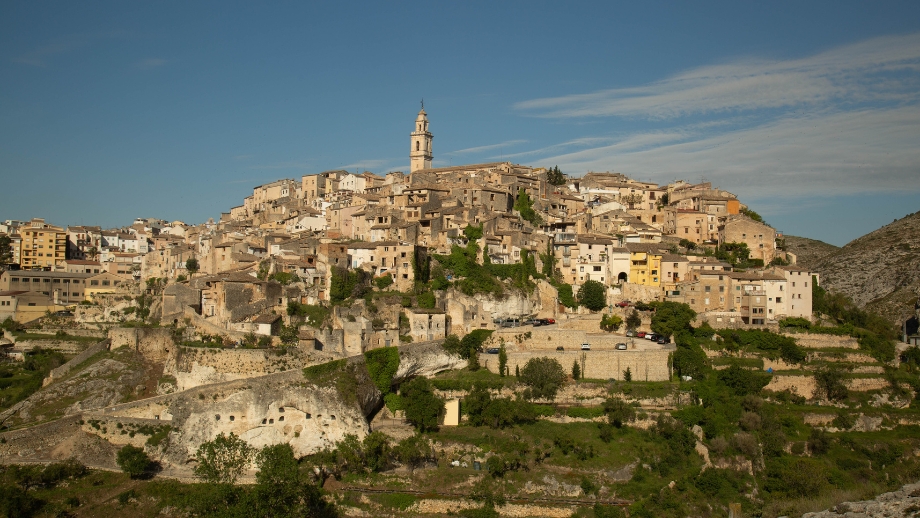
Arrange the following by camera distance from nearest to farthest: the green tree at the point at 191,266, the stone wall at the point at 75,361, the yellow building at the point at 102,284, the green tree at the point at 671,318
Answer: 1. the stone wall at the point at 75,361
2. the green tree at the point at 671,318
3. the green tree at the point at 191,266
4. the yellow building at the point at 102,284

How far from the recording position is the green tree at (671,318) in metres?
41.2

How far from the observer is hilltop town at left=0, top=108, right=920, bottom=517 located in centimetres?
3222

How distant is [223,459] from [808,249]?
7150 centimetres

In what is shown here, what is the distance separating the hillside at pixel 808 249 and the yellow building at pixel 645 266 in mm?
33643

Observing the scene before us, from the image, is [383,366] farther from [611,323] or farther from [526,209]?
[526,209]

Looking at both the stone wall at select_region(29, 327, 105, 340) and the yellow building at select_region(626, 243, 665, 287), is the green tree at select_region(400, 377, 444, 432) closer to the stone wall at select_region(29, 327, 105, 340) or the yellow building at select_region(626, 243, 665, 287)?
the yellow building at select_region(626, 243, 665, 287)

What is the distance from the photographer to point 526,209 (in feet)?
183

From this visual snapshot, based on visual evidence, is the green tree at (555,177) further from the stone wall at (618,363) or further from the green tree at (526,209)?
the stone wall at (618,363)

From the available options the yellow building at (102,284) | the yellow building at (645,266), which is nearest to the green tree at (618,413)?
the yellow building at (645,266)

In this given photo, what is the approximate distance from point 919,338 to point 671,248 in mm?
15017

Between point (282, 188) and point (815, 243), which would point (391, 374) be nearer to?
point (282, 188)

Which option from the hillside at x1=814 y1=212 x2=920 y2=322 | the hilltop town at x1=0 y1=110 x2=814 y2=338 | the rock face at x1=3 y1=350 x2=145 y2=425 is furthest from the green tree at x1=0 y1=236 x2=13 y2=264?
the hillside at x1=814 y1=212 x2=920 y2=322

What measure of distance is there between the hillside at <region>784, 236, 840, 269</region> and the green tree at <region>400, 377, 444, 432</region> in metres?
51.4

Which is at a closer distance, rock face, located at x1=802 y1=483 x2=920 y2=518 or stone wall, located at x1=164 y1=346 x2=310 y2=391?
rock face, located at x1=802 y1=483 x2=920 y2=518
